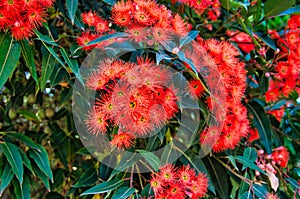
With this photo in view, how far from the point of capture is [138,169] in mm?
1045

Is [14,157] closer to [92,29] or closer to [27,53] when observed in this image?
[27,53]

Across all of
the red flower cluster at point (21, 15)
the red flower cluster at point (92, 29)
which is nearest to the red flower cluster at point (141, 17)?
the red flower cluster at point (92, 29)

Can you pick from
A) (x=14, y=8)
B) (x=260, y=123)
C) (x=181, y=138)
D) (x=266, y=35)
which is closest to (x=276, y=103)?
(x=260, y=123)

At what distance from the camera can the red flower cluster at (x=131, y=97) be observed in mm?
837

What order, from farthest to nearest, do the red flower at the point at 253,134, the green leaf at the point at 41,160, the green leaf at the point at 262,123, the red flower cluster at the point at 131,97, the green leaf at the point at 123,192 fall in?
1. the red flower at the point at 253,134
2. the green leaf at the point at 262,123
3. the green leaf at the point at 41,160
4. the green leaf at the point at 123,192
5. the red flower cluster at the point at 131,97

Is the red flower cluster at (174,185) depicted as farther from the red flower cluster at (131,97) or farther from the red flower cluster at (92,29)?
the red flower cluster at (92,29)

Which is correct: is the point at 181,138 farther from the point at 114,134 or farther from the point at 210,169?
the point at 114,134

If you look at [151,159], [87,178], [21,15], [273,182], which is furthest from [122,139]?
[273,182]

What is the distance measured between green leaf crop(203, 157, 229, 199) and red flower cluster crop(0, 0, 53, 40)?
0.64 meters

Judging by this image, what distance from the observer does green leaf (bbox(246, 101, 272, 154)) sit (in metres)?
1.26

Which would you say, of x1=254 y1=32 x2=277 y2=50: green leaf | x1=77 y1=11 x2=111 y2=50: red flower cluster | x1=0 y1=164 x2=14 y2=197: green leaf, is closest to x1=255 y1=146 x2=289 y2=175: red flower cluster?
x1=254 y1=32 x2=277 y2=50: green leaf

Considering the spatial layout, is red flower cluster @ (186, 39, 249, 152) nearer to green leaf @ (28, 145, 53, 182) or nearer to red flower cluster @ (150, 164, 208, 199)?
red flower cluster @ (150, 164, 208, 199)

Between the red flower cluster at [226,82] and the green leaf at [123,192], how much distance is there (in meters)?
0.26

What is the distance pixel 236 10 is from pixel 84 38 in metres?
0.50
